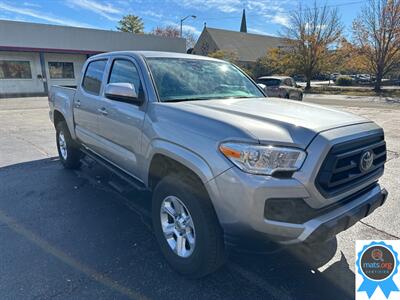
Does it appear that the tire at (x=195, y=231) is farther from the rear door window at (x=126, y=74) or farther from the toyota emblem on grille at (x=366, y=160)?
the toyota emblem on grille at (x=366, y=160)

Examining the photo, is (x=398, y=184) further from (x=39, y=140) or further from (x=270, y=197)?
(x=39, y=140)

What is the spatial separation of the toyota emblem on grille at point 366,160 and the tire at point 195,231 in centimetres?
127

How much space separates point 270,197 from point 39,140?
782 cm

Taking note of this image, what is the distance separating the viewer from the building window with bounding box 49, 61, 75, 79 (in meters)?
26.3

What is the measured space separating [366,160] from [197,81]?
75.8 inches

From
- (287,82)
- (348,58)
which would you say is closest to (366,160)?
(287,82)

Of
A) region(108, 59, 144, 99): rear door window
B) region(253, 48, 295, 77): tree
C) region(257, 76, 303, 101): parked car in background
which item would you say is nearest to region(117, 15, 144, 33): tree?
region(253, 48, 295, 77): tree

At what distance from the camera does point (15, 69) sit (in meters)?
24.3

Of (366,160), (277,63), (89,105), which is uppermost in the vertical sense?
(277,63)

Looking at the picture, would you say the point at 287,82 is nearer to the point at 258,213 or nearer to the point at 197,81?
the point at 197,81

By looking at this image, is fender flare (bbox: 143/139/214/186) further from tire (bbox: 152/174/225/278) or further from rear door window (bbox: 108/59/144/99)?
rear door window (bbox: 108/59/144/99)

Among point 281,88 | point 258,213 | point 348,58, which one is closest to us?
point 258,213

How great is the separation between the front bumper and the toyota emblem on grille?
0.48 meters

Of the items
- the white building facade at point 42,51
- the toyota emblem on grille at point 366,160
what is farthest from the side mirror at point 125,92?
the white building facade at point 42,51
